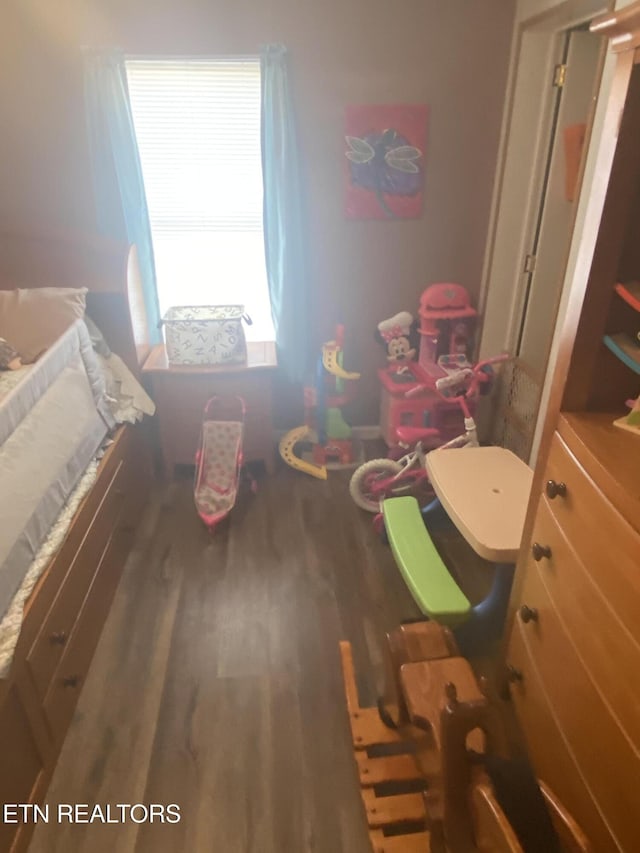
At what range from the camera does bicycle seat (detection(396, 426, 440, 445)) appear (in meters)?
2.64

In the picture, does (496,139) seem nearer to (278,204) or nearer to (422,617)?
(278,204)

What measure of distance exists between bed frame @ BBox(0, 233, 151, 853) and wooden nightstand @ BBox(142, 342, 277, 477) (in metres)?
0.12

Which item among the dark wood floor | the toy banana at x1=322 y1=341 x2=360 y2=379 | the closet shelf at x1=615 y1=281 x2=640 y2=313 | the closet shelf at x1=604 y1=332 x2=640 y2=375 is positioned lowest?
the dark wood floor

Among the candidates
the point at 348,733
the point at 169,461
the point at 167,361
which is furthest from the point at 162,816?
the point at 167,361

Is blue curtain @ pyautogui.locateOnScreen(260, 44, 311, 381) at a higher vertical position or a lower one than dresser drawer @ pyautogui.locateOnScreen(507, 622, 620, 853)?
higher

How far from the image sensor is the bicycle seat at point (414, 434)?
8.65 feet

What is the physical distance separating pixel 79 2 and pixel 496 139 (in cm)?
189

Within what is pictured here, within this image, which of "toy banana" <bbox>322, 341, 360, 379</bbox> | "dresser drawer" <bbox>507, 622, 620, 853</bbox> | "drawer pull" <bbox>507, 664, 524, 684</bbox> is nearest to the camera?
"dresser drawer" <bbox>507, 622, 620, 853</bbox>

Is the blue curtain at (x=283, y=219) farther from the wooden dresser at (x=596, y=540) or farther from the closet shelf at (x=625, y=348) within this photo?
the closet shelf at (x=625, y=348)

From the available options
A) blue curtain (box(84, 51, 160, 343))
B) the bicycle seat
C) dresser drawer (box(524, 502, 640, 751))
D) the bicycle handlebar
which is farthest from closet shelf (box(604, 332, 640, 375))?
blue curtain (box(84, 51, 160, 343))

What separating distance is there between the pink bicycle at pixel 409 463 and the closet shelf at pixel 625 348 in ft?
4.02

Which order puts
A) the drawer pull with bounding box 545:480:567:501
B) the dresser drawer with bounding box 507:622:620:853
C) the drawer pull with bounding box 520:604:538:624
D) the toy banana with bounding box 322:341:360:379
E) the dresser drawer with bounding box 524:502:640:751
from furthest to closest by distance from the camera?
1. the toy banana with bounding box 322:341:360:379
2. the drawer pull with bounding box 520:604:538:624
3. the drawer pull with bounding box 545:480:567:501
4. the dresser drawer with bounding box 507:622:620:853
5. the dresser drawer with bounding box 524:502:640:751

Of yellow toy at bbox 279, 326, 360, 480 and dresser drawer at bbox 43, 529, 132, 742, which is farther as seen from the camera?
yellow toy at bbox 279, 326, 360, 480

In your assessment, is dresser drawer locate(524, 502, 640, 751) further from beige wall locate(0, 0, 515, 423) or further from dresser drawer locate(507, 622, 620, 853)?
beige wall locate(0, 0, 515, 423)
